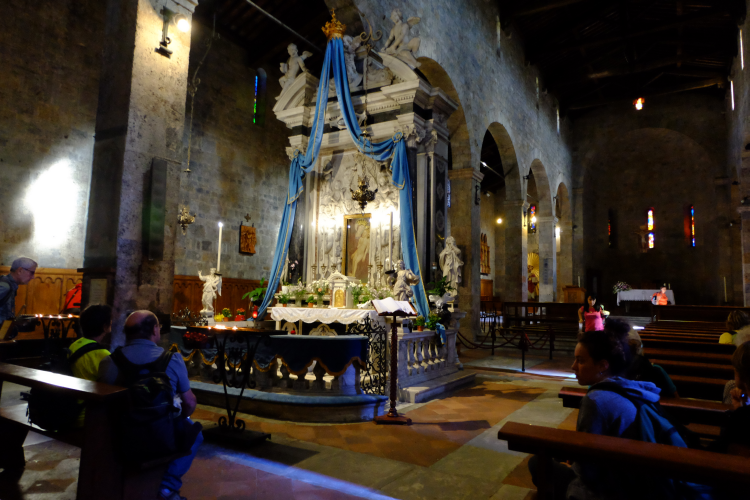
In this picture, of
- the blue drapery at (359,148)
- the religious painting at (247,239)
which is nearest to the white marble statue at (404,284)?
the blue drapery at (359,148)

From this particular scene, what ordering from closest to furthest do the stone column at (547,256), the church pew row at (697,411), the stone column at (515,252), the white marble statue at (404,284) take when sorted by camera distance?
the church pew row at (697,411) → the white marble statue at (404,284) → the stone column at (515,252) → the stone column at (547,256)

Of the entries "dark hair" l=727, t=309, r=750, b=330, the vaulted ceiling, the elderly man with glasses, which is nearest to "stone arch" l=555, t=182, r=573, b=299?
the vaulted ceiling

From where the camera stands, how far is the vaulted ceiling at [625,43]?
46.4ft

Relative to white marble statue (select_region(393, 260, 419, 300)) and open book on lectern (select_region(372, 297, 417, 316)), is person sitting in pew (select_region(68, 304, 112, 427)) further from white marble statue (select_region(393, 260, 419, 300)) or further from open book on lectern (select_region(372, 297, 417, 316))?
white marble statue (select_region(393, 260, 419, 300))

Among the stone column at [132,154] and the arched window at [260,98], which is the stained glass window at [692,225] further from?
the stone column at [132,154]

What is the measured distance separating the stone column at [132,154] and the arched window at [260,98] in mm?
8498

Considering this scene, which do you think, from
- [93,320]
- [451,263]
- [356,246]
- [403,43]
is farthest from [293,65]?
[93,320]

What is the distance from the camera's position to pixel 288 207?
902cm

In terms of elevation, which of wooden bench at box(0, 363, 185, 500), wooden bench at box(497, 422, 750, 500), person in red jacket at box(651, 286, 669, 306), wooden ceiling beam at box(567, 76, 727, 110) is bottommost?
wooden bench at box(0, 363, 185, 500)

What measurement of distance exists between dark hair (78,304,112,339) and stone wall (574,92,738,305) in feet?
66.5

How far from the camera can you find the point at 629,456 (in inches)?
54.5

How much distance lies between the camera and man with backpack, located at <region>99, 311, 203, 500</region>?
2113 mm

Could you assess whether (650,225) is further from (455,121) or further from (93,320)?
(93,320)

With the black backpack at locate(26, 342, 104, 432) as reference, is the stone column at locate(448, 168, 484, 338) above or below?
above
